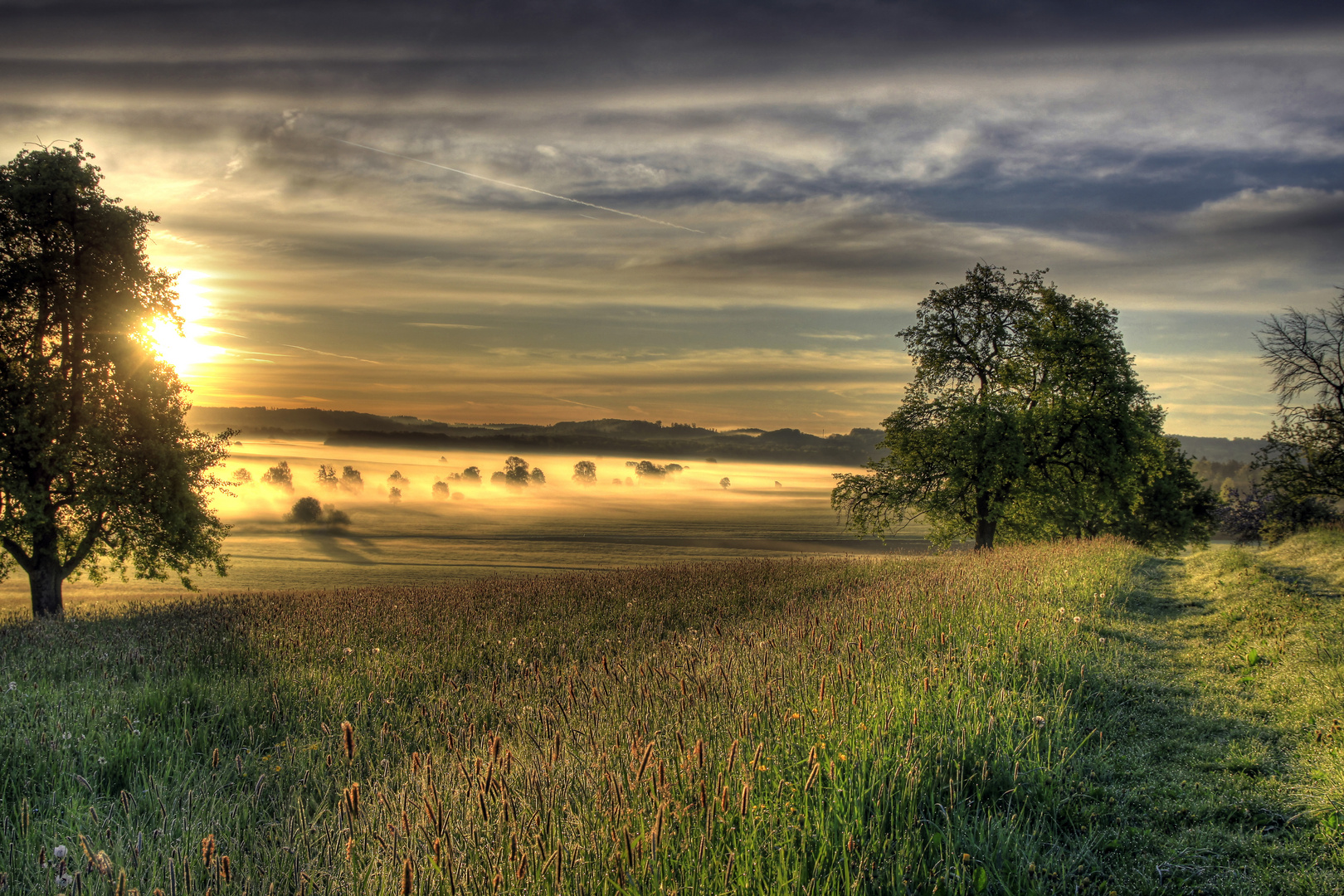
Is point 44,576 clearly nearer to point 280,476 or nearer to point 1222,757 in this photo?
point 1222,757

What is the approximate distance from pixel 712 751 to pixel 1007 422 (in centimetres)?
2611

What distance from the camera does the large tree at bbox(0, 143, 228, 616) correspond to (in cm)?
1603

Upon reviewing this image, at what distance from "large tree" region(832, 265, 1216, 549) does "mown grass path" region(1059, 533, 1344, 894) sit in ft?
52.6

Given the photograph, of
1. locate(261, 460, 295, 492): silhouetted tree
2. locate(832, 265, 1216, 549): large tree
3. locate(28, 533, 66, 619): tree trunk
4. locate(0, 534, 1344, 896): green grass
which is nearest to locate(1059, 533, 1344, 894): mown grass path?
locate(0, 534, 1344, 896): green grass

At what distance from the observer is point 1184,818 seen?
4.93 metres

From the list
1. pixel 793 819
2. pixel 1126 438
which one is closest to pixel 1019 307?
pixel 1126 438

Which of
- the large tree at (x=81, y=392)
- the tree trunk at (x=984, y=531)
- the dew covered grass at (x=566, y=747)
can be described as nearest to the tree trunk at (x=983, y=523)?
the tree trunk at (x=984, y=531)

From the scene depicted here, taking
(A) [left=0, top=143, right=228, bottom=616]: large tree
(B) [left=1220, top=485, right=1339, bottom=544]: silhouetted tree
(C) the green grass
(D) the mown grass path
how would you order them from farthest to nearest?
1. (B) [left=1220, top=485, right=1339, bottom=544]: silhouetted tree
2. (A) [left=0, top=143, right=228, bottom=616]: large tree
3. (D) the mown grass path
4. (C) the green grass

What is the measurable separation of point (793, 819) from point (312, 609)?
1348 centimetres

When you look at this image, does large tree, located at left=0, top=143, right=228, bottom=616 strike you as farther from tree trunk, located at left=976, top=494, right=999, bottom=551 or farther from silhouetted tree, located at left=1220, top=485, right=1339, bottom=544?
silhouetted tree, located at left=1220, top=485, right=1339, bottom=544

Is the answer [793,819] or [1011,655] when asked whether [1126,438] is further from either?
[793,819]

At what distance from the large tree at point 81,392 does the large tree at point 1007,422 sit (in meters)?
23.3

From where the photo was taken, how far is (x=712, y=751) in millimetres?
4793

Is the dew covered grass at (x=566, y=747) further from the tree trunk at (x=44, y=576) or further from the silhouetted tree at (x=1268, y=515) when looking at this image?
the silhouetted tree at (x=1268, y=515)
